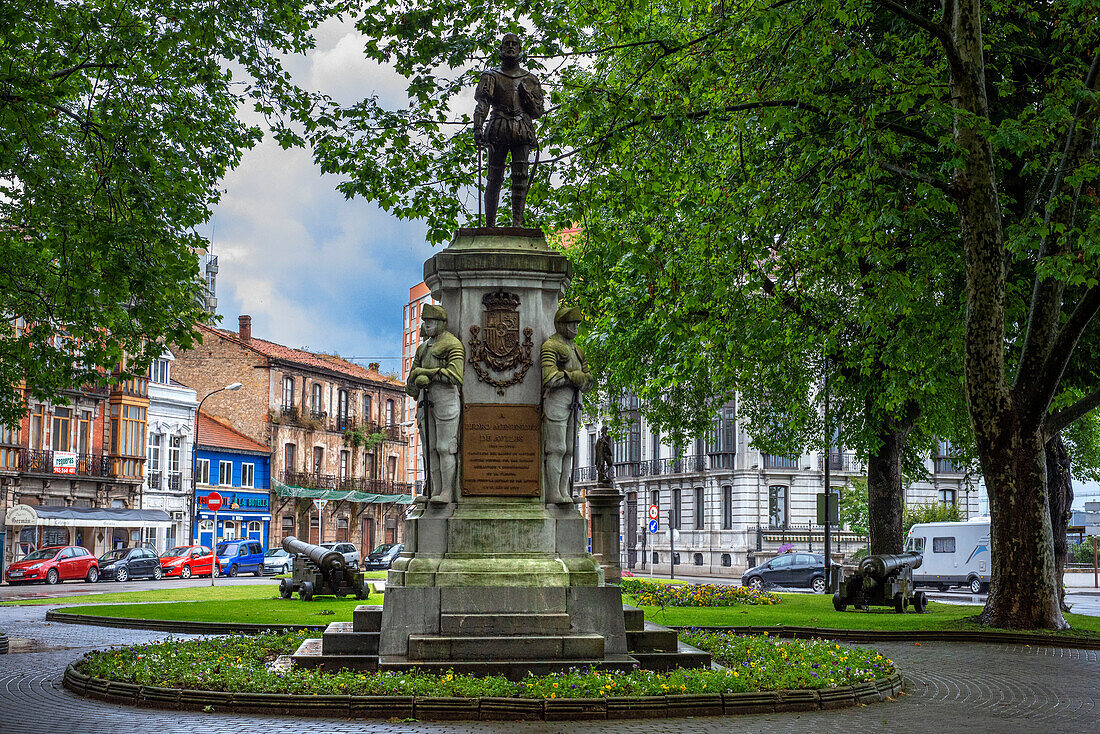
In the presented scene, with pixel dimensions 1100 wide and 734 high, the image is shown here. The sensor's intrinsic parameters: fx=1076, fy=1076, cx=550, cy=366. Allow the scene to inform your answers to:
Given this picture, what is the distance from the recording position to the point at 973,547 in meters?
40.5

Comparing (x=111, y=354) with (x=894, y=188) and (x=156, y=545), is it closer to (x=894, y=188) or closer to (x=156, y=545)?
(x=894, y=188)

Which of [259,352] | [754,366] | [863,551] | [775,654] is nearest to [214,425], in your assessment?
[259,352]

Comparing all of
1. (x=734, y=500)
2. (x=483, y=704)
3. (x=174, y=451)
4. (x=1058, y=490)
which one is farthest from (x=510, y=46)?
(x=174, y=451)

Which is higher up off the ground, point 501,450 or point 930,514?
point 501,450

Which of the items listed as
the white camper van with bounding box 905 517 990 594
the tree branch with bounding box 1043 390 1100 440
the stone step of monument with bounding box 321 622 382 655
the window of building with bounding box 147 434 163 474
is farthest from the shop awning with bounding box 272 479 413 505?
the stone step of monument with bounding box 321 622 382 655

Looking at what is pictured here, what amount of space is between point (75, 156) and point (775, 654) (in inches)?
498

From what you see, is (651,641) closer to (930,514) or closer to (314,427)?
(930,514)

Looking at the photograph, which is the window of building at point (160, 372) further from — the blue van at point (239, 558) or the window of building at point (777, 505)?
the window of building at point (777, 505)

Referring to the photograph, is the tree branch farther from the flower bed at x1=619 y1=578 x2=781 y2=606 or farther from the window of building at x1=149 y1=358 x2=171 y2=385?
the window of building at x1=149 y1=358 x2=171 y2=385

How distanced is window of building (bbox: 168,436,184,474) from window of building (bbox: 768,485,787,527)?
33.4 m

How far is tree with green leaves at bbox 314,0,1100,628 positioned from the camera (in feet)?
56.0

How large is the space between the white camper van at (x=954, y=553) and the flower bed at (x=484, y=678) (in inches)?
1219

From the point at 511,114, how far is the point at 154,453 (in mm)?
53079

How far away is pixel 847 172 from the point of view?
1784 cm
